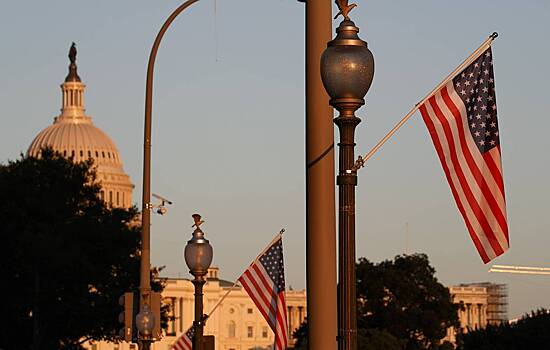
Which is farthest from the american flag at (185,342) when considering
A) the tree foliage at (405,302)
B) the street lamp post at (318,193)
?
the tree foliage at (405,302)

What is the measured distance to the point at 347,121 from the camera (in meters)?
13.9

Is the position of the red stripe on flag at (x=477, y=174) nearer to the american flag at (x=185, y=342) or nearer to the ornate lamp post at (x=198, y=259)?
the ornate lamp post at (x=198, y=259)

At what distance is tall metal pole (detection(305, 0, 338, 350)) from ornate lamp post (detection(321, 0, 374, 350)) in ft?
0.79

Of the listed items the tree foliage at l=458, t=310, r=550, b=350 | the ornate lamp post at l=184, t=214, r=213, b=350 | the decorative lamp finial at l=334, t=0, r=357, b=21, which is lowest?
the ornate lamp post at l=184, t=214, r=213, b=350

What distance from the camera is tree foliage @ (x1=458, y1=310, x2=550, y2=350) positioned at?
4183 inches

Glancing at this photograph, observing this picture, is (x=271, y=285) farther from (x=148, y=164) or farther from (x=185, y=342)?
(x=185, y=342)

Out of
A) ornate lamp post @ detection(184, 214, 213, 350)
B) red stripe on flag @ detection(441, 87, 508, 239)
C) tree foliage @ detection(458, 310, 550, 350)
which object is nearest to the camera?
red stripe on flag @ detection(441, 87, 508, 239)

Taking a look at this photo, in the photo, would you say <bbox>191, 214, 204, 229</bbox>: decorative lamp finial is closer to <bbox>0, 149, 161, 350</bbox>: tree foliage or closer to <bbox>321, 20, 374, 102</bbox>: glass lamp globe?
<bbox>321, 20, 374, 102</bbox>: glass lamp globe

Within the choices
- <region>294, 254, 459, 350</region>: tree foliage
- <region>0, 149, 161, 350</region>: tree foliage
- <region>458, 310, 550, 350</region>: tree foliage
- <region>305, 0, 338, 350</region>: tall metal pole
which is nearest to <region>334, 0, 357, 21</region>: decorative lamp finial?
<region>305, 0, 338, 350</region>: tall metal pole

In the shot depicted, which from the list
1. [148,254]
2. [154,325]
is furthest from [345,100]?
[148,254]

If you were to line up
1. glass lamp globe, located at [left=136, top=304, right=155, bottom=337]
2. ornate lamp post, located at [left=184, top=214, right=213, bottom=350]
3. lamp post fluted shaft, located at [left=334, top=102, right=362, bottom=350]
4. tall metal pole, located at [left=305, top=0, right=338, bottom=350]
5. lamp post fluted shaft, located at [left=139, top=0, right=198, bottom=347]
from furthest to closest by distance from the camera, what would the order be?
lamp post fluted shaft, located at [left=139, top=0, right=198, bottom=347] → glass lamp globe, located at [left=136, top=304, right=155, bottom=337] → ornate lamp post, located at [left=184, top=214, right=213, bottom=350] → tall metal pole, located at [left=305, top=0, right=338, bottom=350] → lamp post fluted shaft, located at [left=334, top=102, right=362, bottom=350]

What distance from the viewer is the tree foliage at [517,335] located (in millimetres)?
106250

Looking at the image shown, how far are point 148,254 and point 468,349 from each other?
80.9 metres

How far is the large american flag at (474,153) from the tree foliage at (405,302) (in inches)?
4868
